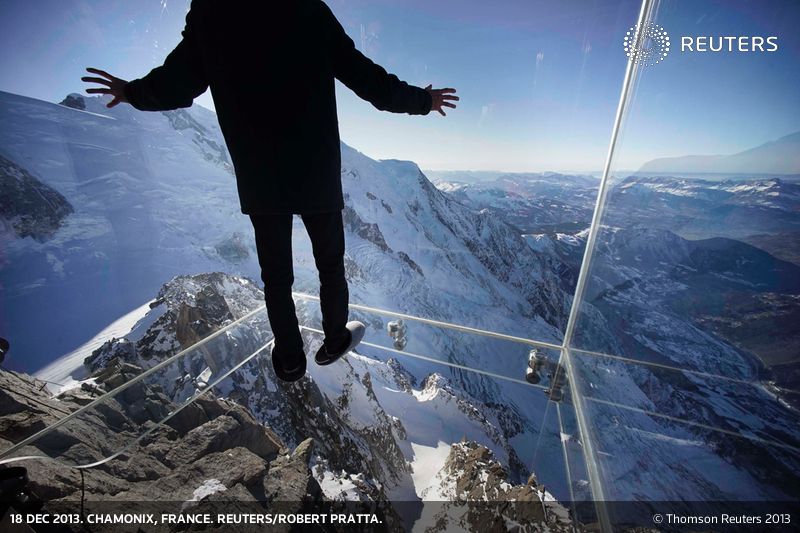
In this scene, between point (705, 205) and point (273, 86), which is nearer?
point (273, 86)

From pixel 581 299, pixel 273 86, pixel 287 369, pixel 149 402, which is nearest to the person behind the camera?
pixel 273 86

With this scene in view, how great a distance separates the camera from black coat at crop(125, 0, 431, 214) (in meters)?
0.72

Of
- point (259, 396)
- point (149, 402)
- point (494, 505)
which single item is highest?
point (149, 402)

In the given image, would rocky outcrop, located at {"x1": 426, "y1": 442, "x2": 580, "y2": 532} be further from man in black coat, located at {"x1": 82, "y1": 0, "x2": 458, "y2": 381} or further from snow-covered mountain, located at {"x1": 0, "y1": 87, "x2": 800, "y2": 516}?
man in black coat, located at {"x1": 82, "y1": 0, "x2": 458, "y2": 381}

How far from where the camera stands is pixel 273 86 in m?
0.74

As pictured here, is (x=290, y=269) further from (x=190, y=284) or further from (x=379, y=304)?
(x=379, y=304)

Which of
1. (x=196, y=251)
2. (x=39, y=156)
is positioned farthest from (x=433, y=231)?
(x=39, y=156)

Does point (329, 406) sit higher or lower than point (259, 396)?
lower

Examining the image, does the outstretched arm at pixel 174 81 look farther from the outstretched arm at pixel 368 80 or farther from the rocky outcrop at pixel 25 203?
the rocky outcrop at pixel 25 203

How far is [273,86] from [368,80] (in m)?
0.30

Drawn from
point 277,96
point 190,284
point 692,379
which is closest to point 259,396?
point 277,96

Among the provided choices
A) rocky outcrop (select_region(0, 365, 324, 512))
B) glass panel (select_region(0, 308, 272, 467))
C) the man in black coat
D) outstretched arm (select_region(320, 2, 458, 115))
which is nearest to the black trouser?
the man in black coat

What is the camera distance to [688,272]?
2.20 metres

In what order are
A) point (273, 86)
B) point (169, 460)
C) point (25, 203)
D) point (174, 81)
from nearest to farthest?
point (273, 86)
point (174, 81)
point (169, 460)
point (25, 203)
